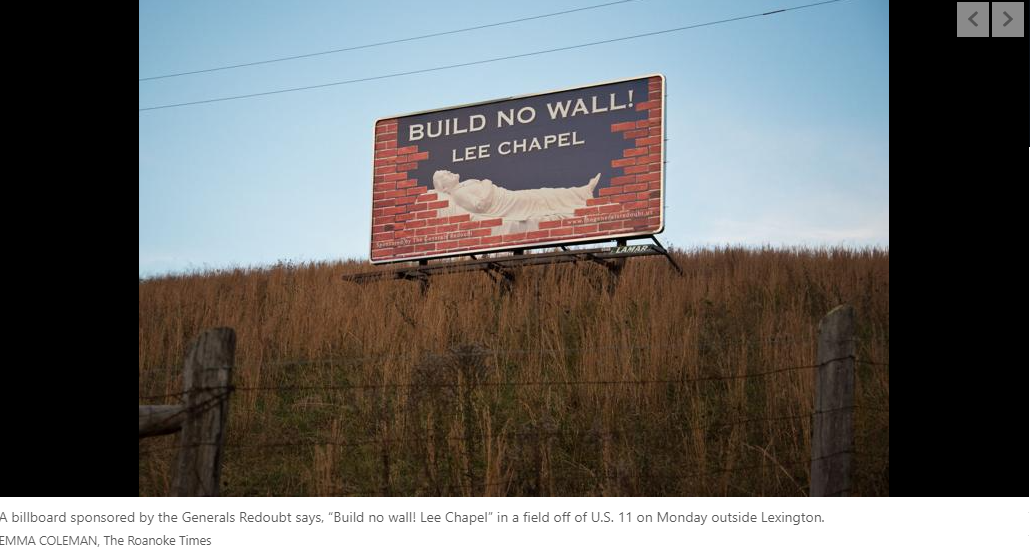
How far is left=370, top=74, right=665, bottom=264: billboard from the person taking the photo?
11.2 metres

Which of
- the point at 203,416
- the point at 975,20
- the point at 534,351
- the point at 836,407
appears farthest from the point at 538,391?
the point at 975,20

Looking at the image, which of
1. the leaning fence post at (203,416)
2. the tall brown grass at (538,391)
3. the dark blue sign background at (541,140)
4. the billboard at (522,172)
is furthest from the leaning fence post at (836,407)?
the dark blue sign background at (541,140)

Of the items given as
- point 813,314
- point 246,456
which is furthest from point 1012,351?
point 813,314

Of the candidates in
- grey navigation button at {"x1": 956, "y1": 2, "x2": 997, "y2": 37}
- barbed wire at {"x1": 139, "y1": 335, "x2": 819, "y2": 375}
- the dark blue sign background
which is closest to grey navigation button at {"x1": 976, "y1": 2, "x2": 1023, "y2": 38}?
grey navigation button at {"x1": 956, "y1": 2, "x2": 997, "y2": 37}

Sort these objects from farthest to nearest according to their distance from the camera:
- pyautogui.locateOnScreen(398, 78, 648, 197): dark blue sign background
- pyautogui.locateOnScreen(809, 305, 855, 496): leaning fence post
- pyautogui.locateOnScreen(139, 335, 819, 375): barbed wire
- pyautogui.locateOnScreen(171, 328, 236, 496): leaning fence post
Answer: pyautogui.locateOnScreen(398, 78, 648, 197): dark blue sign background → pyautogui.locateOnScreen(139, 335, 819, 375): barbed wire → pyautogui.locateOnScreen(809, 305, 855, 496): leaning fence post → pyautogui.locateOnScreen(171, 328, 236, 496): leaning fence post

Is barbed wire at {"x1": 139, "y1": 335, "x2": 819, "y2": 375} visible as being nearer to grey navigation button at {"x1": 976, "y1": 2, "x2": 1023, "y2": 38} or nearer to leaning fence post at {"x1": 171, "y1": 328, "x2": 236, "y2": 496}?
leaning fence post at {"x1": 171, "y1": 328, "x2": 236, "y2": 496}

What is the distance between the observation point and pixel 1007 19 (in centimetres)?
374

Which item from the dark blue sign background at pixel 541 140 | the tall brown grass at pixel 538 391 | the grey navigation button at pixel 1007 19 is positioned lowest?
the tall brown grass at pixel 538 391

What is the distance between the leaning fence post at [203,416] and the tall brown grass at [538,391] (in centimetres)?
131

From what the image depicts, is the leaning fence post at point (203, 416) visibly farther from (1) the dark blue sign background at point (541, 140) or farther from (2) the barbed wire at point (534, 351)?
(1) the dark blue sign background at point (541, 140)

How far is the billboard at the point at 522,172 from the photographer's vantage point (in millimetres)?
11188

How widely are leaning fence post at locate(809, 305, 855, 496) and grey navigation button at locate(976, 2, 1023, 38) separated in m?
1.43

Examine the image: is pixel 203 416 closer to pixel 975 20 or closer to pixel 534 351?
pixel 534 351
